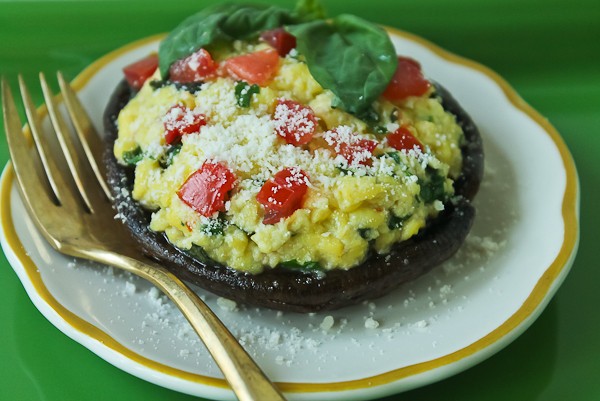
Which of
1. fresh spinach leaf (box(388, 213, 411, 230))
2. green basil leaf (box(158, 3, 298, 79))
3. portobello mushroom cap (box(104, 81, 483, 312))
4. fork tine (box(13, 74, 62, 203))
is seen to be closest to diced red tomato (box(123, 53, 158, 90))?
green basil leaf (box(158, 3, 298, 79))

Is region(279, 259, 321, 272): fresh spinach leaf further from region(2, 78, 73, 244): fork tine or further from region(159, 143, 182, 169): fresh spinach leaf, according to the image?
region(2, 78, 73, 244): fork tine

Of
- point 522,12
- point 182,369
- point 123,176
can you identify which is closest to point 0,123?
point 123,176

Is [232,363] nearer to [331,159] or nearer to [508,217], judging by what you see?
[331,159]

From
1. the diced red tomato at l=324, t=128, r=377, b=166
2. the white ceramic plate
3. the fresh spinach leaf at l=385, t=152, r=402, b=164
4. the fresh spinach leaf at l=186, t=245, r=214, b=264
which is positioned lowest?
the white ceramic plate

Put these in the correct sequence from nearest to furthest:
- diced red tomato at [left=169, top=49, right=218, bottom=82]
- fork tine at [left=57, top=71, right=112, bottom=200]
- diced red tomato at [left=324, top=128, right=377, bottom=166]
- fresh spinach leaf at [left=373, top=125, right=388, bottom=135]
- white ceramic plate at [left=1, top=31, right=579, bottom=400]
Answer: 1. white ceramic plate at [left=1, top=31, right=579, bottom=400]
2. diced red tomato at [left=324, top=128, right=377, bottom=166]
3. fresh spinach leaf at [left=373, top=125, right=388, bottom=135]
4. diced red tomato at [left=169, top=49, right=218, bottom=82]
5. fork tine at [left=57, top=71, right=112, bottom=200]

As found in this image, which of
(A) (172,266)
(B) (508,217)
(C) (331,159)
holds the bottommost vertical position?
(B) (508,217)

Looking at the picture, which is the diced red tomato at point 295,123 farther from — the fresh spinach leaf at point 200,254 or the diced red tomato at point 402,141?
the fresh spinach leaf at point 200,254

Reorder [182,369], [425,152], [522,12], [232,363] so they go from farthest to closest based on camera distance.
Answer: [522,12] < [425,152] < [182,369] < [232,363]

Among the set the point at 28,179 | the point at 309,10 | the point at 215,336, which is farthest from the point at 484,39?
the point at 215,336
